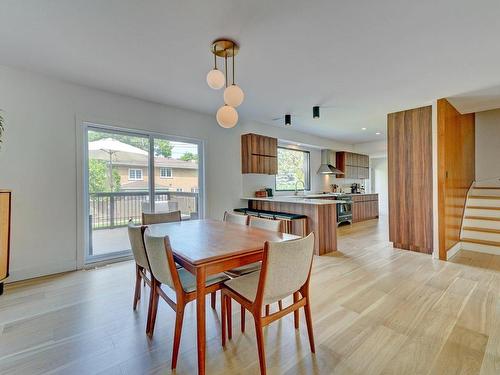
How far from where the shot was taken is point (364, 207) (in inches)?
288

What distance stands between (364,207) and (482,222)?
3052mm

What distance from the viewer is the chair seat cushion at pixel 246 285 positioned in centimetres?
154

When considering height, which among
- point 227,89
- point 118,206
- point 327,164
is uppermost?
point 227,89

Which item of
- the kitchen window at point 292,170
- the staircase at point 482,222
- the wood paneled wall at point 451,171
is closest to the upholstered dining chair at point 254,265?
the wood paneled wall at point 451,171

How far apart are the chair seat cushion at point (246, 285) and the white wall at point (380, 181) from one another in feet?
28.3

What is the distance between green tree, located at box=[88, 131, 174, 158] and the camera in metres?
3.51

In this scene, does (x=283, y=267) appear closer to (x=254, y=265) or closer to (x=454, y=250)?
(x=254, y=265)

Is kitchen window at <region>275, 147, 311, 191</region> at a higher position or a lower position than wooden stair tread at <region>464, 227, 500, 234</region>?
higher

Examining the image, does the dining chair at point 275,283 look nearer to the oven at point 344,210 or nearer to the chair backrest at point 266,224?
the chair backrest at point 266,224

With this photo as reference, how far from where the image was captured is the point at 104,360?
5.22 feet

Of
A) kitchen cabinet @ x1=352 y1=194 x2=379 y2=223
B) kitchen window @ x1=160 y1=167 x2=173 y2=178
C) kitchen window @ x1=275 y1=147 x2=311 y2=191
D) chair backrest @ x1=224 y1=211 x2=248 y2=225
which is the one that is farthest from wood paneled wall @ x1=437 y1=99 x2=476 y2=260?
kitchen window @ x1=160 y1=167 x2=173 y2=178

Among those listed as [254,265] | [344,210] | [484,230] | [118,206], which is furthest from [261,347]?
[344,210]

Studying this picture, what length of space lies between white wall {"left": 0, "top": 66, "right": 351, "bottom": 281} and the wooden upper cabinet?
7.08 feet

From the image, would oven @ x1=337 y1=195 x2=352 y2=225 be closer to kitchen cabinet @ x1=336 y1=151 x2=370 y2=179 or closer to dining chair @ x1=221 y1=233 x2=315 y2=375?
kitchen cabinet @ x1=336 y1=151 x2=370 y2=179
